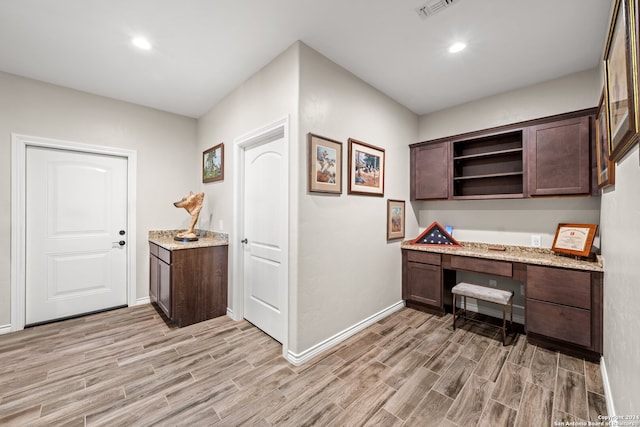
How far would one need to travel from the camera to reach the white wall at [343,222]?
2.26 m

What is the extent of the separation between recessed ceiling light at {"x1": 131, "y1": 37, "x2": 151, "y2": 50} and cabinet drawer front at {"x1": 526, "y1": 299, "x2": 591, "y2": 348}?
13.6ft

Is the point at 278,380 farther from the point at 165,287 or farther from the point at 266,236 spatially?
the point at 165,287

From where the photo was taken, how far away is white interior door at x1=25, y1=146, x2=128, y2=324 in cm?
290

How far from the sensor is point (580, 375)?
2.03m

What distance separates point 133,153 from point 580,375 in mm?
5119

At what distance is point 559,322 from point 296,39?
334cm

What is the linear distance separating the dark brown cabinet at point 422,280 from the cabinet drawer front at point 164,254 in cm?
281

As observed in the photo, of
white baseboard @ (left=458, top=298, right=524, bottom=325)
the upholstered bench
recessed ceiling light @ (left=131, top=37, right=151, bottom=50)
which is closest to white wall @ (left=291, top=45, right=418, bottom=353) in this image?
the upholstered bench

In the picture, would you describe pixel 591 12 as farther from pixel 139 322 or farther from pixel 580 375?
pixel 139 322

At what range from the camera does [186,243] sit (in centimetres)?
309

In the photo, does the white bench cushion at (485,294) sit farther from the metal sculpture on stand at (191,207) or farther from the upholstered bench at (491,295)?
the metal sculpture on stand at (191,207)

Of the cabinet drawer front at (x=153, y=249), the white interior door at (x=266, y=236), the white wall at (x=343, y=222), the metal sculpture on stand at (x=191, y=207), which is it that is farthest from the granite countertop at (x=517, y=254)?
the cabinet drawer front at (x=153, y=249)

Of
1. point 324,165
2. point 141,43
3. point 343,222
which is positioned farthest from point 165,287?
point 141,43

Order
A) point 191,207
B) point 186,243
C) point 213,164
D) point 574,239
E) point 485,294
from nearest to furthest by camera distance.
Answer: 1. point 574,239
2. point 485,294
3. point 186,243
4. point 191,207
5. point 213,164
